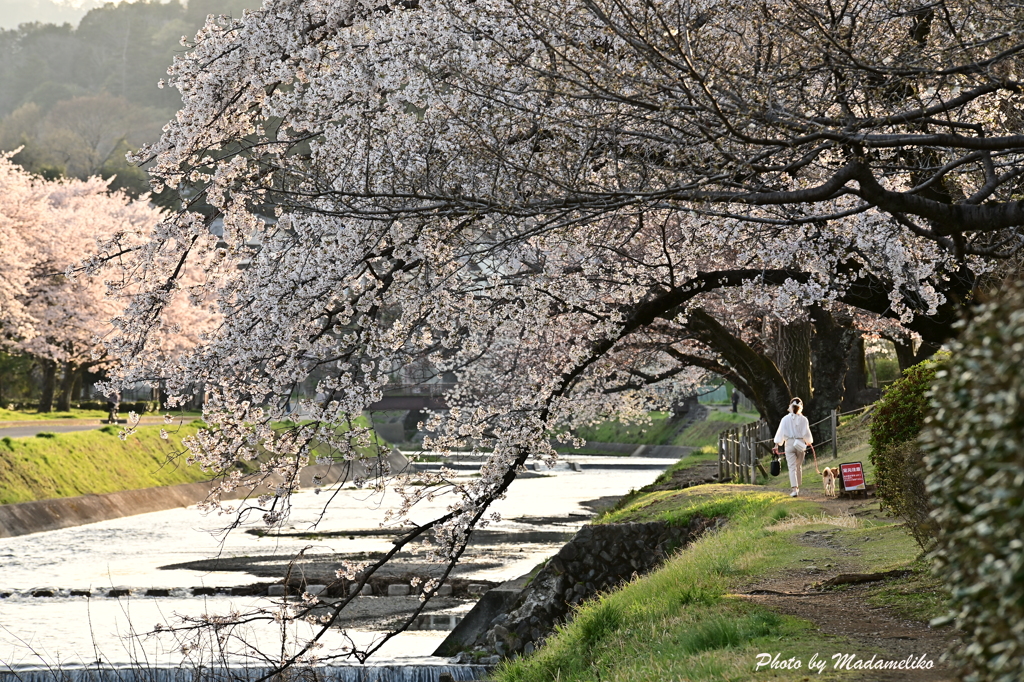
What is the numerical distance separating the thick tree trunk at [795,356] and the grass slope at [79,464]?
15.0 metres

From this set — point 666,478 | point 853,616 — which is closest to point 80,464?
point 666,478

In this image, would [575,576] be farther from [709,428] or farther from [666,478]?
[709,428]

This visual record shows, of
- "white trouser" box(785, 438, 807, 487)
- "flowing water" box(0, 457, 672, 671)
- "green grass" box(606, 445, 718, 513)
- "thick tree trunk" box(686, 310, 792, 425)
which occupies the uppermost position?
"thick tree trunk" box(686, 310, 792, 425)

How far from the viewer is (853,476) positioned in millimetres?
15094

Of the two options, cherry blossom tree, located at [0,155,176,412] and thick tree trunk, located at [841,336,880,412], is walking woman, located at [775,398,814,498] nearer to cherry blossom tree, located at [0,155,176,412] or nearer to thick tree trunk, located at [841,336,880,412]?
thick tree trunk, located at [841,336,880,412]

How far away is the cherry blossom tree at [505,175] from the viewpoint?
6582mm

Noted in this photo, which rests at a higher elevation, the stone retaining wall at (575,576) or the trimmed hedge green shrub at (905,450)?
the trimmed hedge green shrub at (905,450)

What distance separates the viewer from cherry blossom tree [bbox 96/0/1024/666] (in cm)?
658

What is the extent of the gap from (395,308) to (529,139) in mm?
2986

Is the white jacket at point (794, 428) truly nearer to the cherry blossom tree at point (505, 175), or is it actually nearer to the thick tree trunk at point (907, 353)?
the cherry blossom tree at point (505, 175)

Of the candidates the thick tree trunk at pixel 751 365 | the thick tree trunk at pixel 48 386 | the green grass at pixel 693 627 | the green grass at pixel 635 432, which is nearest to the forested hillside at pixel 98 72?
the thick tree trunk at pixel 48 386

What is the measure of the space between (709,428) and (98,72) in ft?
305

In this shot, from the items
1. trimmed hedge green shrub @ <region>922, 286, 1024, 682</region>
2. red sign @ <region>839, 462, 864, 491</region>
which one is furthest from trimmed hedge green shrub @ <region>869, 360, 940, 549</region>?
trimmed hedge green shrub @ <region>922, 286, 1024, 682</region>

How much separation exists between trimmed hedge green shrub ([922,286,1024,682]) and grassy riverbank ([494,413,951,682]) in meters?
4.11
